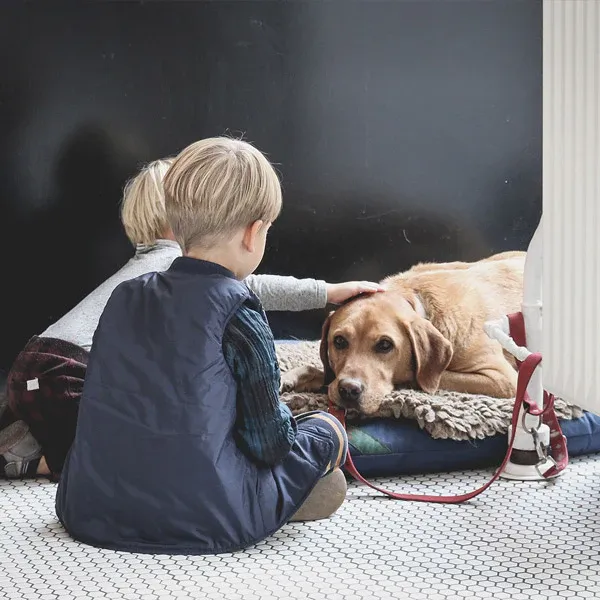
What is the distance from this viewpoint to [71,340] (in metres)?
2.48

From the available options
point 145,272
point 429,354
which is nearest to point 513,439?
point 429,354

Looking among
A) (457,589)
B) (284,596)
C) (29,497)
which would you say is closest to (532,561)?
(457,589)

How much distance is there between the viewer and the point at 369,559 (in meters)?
1.84

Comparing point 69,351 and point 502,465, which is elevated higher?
point 69,351

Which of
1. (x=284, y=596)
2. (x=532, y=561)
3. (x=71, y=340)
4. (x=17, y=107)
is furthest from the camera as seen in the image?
(x=17, y=107)

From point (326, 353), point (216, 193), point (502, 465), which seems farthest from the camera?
point (326, 353)

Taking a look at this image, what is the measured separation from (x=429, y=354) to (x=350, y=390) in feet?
0.91

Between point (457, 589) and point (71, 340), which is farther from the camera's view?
point (71, 340)

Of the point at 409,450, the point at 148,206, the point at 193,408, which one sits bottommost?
the point at 409,450

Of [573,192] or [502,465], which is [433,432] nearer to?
[502,465]

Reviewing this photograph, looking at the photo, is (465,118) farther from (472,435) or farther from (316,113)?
(472,435)

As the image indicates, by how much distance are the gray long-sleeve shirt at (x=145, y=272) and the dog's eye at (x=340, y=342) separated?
0.10 metres

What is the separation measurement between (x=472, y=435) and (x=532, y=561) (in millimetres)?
589

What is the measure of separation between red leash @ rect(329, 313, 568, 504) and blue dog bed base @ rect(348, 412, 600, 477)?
1.4 inches
